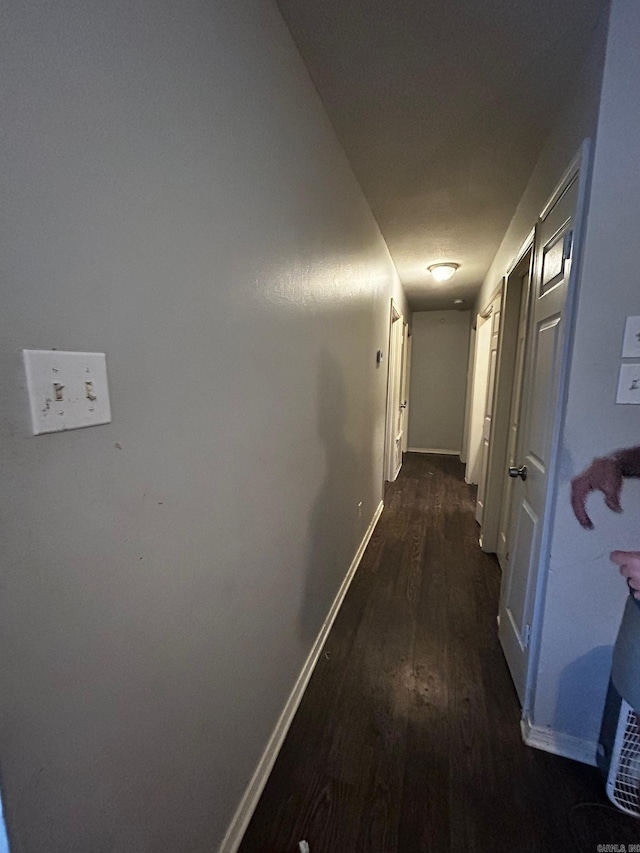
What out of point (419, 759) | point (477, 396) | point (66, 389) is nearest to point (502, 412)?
point (477, 396)

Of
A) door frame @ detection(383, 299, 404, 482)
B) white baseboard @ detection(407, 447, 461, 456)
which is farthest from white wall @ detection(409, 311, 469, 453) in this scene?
door frame @ detection(383, 299, 404, 482)

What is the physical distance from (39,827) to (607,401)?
162 centimetres

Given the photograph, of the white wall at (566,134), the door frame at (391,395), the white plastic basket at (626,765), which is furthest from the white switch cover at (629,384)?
the door frame at (391,395)

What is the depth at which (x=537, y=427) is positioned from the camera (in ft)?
4.99

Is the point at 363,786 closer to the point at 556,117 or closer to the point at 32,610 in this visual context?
the point at 32,610

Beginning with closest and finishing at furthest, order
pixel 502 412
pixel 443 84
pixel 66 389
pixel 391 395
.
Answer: pixel 66 389, pixel 443 84, pixel 502 412, pixel 391 395

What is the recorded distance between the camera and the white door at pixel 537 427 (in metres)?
1.30

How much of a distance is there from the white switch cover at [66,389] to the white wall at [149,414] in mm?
17

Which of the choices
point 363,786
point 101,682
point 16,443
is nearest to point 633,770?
point 363,786

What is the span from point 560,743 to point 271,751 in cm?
106

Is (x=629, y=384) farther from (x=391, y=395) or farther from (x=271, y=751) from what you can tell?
(x=391, y=395)

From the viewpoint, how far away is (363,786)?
3.95ft

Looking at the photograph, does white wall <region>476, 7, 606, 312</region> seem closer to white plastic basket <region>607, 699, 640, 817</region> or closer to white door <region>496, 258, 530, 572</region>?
white door <region>496, 258, 530, 572</region>

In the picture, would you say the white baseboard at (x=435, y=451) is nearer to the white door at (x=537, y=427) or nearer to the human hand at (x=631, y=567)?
the white door at (x=537, y=427)
